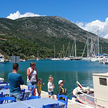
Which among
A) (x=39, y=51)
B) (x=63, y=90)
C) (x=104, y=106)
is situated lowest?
(x=104, y=106)

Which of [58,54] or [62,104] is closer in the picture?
[62,104]

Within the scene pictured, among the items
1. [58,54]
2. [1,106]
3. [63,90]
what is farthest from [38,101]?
[58,54]

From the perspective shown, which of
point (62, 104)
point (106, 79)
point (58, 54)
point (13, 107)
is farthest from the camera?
point (58, 54)

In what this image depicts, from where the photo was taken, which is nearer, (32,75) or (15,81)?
(15,81)

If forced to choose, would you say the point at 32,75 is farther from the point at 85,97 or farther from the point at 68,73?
the point at 68,73

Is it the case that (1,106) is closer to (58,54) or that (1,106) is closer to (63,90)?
(63,90)

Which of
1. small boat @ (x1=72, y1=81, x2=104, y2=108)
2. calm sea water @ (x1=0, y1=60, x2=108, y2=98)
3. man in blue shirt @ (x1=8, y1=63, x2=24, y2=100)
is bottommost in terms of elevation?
calm sea water @ (x1=0, y1=60, x2=108, y2=98)

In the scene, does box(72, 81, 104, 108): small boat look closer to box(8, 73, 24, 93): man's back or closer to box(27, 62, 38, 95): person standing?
box(27, 62, 38, 95): person standing

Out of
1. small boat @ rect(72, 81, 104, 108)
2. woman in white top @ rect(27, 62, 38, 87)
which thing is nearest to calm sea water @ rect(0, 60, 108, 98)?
small boat @ rect(72, 81, 104, 108)

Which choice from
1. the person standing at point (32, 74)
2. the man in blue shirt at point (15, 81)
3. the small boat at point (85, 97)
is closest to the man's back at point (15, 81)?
the man in blue shirt at point (15, 81)

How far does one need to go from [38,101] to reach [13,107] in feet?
3.10

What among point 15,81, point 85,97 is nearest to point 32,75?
point 15,81

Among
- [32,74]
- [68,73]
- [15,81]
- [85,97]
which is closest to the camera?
[15,81]

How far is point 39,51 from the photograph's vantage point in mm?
184375
